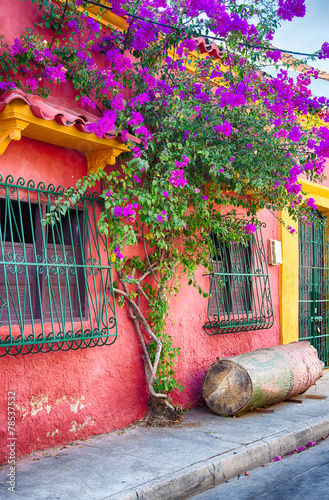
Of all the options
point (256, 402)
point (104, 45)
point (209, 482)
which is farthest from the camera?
point (256, 402)

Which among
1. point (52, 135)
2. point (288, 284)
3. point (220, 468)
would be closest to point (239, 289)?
point (288, 284)

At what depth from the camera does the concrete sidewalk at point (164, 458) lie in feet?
12.9

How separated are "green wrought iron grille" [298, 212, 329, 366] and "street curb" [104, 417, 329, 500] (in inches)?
165

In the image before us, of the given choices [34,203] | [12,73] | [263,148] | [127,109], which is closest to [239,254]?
[263,148]

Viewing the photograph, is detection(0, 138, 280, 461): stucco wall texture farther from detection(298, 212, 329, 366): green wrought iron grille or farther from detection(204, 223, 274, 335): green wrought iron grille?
detection(298, 212, 329, 366): green wrought iron grille

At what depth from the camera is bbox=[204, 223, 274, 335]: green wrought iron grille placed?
23.8 feet

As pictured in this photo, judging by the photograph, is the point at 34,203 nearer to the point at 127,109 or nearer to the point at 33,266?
the point at 33,266

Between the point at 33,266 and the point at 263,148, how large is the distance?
9.64ft

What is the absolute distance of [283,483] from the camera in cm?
441

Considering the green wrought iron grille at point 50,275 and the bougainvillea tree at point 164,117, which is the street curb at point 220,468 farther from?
the green wrought iron grille at point 50,275

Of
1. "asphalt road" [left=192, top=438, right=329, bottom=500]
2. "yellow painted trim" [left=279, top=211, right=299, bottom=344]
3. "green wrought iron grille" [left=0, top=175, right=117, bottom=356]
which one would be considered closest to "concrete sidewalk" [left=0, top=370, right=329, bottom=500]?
"asphalt road" [left=192, top=438, right=329, bottom=500]

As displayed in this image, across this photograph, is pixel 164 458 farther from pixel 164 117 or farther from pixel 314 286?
pixel 314 286

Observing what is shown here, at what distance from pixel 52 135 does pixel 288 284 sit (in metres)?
5.45

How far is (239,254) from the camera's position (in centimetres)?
796
